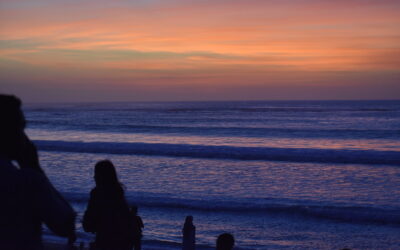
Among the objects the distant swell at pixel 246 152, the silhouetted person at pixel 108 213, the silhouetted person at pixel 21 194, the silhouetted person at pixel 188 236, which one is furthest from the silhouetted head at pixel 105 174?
the distant swell at pixel 246 152

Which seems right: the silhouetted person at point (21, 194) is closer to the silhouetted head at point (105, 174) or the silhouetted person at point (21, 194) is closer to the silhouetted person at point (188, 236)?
the silhouetted head at point (105, 174)

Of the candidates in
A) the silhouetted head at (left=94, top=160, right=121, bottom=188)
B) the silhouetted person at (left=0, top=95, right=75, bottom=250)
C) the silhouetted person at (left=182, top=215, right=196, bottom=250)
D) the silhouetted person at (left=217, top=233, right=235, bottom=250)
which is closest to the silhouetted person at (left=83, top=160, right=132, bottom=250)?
the silhouetted head at (left=94, top=160, right=121, bottom=188)

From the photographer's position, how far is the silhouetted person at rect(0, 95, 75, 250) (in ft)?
4.99

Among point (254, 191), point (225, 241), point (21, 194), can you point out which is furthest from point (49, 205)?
point (254, 191)

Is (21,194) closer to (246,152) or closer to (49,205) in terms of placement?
(49,205)

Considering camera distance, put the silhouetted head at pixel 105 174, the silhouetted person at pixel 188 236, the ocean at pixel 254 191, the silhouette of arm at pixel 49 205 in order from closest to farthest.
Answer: the silhouette of arm at pixel 49 205
the silhouetted head at pixel 105 174
the silhouetted person at pixel 188 236
the ocean at pixel 254 191

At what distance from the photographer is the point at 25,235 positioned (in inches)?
62.6

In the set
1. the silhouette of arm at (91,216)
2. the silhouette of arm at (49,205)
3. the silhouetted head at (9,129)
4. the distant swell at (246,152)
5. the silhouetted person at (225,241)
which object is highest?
the distant swell at (246,152)

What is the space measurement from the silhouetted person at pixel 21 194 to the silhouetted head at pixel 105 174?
1.61 m

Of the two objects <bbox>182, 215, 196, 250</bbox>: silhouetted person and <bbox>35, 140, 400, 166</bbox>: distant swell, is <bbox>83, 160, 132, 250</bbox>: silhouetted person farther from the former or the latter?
<bbox>35, 140, 400, 166</bbox>: distant swell

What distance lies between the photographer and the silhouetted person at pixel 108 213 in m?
3.27

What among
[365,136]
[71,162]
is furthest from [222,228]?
[365,136]

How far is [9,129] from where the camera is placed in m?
1.57

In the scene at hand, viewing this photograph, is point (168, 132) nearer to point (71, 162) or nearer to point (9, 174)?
point (71, 162)
